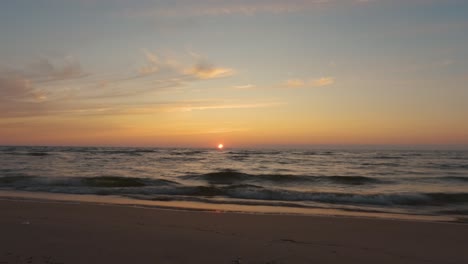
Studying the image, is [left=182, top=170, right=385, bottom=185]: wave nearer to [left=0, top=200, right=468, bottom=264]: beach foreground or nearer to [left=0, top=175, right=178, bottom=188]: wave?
[left=0, top=175, right=178, bottom=188]: wave

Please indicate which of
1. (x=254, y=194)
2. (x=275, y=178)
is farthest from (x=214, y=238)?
(x=275, y=178)

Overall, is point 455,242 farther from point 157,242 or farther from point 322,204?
point 322,204

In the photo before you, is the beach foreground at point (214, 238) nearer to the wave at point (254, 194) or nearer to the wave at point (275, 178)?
the wave at point (254, 194)

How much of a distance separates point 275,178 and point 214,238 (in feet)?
51.3

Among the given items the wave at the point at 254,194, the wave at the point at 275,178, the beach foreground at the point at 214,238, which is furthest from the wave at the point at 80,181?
the beach foreground at the point at 214,238

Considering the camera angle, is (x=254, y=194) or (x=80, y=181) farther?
(x=80, y=181)

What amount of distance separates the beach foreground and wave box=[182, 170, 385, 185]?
1186cm

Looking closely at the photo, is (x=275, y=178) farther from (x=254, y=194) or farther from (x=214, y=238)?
(x=214, y=238)

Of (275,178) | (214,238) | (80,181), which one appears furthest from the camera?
(275,178)

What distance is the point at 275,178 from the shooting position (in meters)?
22.2

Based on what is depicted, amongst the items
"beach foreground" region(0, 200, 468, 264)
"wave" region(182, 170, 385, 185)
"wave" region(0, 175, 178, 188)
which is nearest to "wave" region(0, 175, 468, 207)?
"wave" region(0, 175, 178, 188)

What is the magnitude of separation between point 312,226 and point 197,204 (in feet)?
16.4

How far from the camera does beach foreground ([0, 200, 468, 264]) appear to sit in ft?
18.2

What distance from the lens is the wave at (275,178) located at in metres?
21.0
